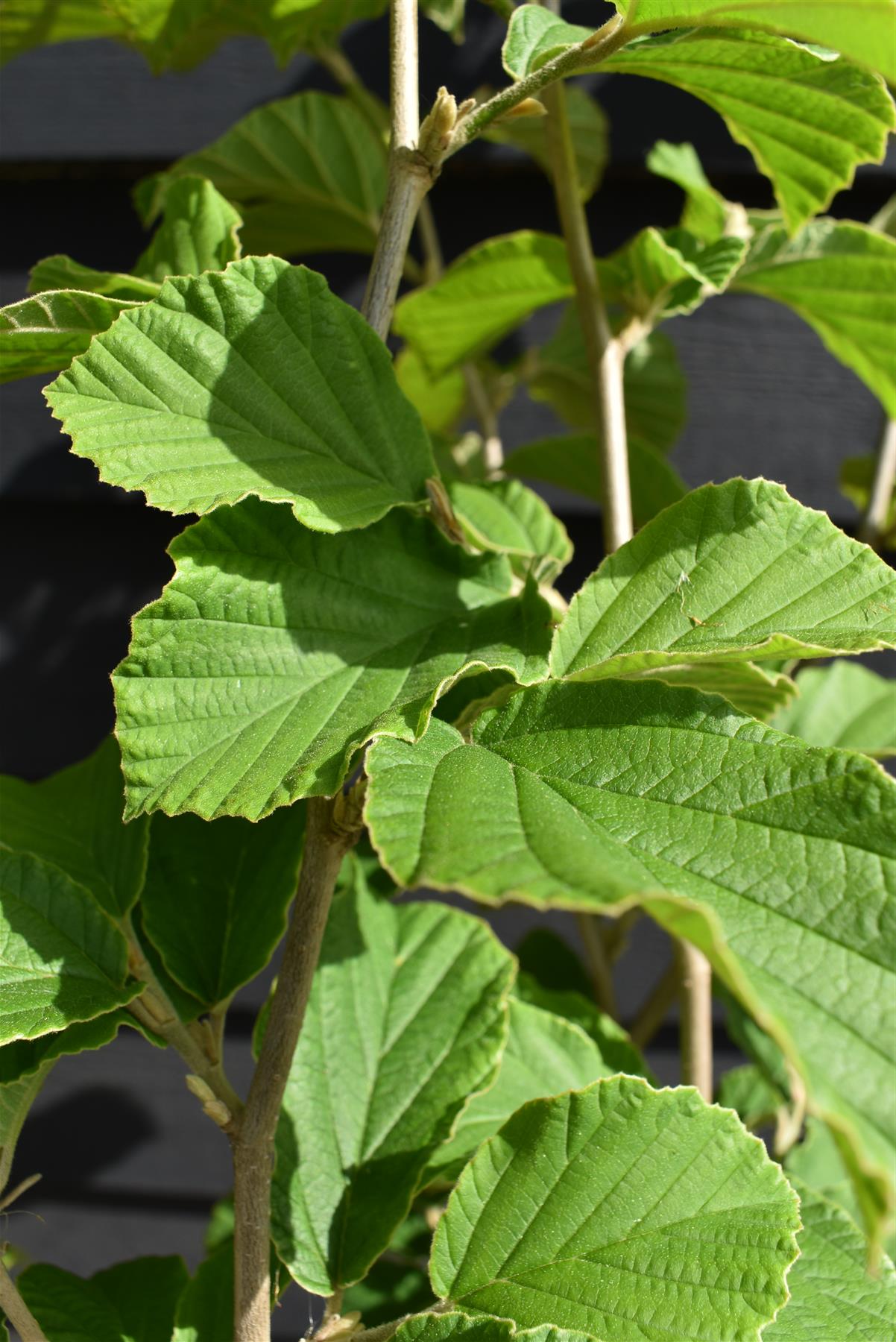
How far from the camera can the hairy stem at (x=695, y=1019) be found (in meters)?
0.66

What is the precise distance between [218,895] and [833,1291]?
344 millimetres

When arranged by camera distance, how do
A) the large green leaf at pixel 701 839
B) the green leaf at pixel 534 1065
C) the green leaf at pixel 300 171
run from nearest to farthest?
the large green leaf at pixel 701 839 → the green leaf at pixel 534 1065 → the green leaf at pixel 300 171

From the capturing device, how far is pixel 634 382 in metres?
0.93

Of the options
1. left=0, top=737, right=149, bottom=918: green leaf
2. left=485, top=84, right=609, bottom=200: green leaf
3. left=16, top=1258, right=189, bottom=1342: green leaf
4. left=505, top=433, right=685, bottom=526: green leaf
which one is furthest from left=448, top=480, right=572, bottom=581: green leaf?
left=16, top=1258, right=189, bottom=1342: green leaf

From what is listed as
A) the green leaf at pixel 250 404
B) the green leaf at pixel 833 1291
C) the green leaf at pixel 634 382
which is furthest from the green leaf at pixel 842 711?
the green leaf at pixel 250 404

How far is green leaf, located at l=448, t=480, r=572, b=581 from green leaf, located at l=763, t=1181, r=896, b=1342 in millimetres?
364

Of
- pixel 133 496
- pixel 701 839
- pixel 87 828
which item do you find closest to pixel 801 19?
pixel 701 839

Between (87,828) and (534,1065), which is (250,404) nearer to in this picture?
(87,828)

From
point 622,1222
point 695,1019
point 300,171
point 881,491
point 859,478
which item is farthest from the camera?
point 859,478

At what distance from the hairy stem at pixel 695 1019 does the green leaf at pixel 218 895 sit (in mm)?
263

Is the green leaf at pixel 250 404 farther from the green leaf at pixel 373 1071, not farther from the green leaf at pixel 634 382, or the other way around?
the green leaf at pixel 634 382

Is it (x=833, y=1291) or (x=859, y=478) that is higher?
(x=859, y=478)

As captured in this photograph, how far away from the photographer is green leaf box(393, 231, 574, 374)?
67cm

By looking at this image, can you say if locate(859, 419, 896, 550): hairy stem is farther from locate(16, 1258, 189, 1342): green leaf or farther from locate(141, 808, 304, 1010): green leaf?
locate(16, 1258, 189, 1342): green leaf
